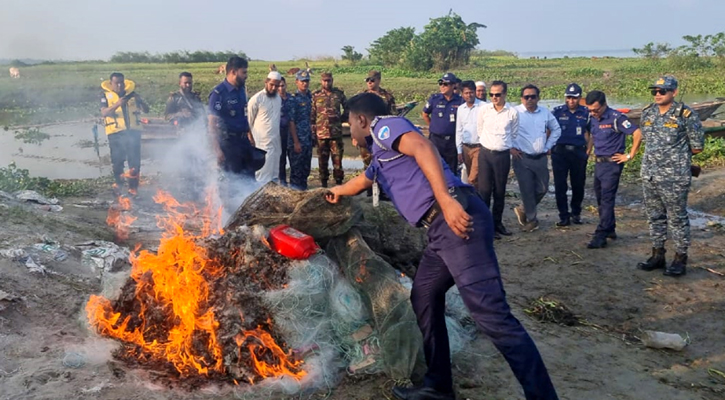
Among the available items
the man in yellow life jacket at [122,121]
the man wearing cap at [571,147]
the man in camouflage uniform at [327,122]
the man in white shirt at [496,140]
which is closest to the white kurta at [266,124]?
the man in camouflage uniform at [327,122]

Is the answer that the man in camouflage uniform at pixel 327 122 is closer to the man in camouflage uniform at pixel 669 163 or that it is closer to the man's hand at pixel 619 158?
the man's hand at pixel 619 158

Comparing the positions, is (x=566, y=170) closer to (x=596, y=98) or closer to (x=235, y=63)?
(x=596, y=98)

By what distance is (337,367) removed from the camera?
3.73 meters

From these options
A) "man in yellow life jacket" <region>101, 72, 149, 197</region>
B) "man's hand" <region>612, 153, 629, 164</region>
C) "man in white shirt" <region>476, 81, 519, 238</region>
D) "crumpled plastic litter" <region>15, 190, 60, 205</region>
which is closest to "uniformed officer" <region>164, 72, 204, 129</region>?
"man in yellow life jacket" <region>101, 72, 149, 197</region>

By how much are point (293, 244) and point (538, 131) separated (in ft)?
16.3

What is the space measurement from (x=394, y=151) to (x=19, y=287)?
3.53 meters

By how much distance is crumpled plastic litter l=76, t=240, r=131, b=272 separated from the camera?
556cm

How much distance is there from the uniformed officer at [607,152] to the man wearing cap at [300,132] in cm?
439

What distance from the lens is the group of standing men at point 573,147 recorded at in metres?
5.87

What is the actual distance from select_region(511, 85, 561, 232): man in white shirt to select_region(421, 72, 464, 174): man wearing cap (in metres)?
1.14

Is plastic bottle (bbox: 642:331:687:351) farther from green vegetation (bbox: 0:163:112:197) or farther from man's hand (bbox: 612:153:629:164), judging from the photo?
green vegetation (bbox: 0:163:112:197)

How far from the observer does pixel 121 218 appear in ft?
24.9

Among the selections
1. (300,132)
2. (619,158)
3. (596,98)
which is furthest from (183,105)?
(619,158)

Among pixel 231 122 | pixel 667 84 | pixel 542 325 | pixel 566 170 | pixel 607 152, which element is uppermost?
pixel 667 84
